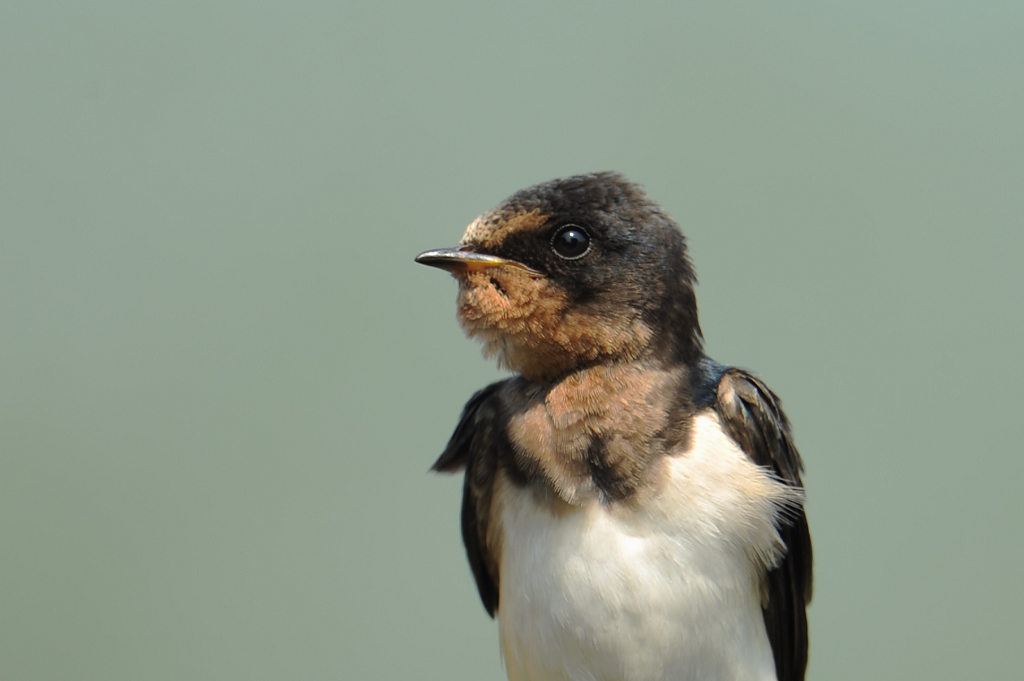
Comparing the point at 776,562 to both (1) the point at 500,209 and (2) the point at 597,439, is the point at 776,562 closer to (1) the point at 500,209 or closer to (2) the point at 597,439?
(2) the point at 597,439

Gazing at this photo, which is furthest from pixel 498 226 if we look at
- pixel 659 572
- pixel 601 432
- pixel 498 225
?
pixel 659 572

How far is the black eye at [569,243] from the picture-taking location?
58.0 inches

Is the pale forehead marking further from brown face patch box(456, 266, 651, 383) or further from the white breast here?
the white breast

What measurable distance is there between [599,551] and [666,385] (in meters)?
0.26

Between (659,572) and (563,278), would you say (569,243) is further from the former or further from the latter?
(659,572)

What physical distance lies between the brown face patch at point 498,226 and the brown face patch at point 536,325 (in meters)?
0.04

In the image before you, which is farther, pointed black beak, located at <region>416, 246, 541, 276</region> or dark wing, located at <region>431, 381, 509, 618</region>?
dark wing, located at <region>431, 381, 509, 618</region>

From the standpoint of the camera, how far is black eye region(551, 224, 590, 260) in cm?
147

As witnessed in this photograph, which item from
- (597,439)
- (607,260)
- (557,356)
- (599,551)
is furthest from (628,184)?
(599,551)

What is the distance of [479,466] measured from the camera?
65.1 inches

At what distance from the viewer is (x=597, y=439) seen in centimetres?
145

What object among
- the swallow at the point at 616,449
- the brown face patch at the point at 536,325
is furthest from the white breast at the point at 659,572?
the brown face patch at the point at 536,325

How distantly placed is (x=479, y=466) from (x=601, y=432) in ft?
0.94

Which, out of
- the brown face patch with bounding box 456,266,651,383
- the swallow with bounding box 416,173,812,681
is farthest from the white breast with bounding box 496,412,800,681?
the brown face patch with bounding box 456,266,651,383
